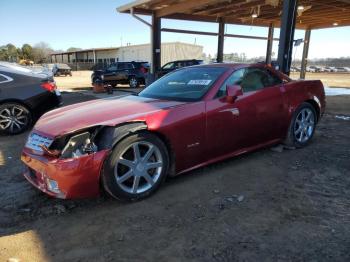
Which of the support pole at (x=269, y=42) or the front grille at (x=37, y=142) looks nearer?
the front grille at (x=37, y=142)


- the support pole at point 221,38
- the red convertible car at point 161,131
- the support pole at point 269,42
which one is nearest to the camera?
the red convertible car at point 161,131

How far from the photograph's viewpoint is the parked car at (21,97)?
21.3 feet

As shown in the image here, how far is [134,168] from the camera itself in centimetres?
335

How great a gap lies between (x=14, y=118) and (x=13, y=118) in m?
0.02

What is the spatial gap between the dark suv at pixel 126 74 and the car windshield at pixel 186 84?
50.1ft

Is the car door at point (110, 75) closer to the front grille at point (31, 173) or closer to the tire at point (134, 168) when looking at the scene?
the front grille at point (31, 173)

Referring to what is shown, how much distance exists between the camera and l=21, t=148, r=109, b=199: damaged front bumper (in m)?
2.98

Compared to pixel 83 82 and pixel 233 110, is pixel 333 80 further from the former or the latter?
pixel 233 110

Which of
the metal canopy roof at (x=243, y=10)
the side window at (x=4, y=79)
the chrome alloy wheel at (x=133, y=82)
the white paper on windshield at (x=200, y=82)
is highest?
the metal canopy roof at (x=243, y=10)

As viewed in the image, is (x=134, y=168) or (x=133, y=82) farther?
(x=133, y=82)

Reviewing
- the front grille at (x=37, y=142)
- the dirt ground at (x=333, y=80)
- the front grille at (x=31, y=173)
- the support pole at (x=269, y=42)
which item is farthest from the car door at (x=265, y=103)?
the dirt ground at (x=333, y=80)

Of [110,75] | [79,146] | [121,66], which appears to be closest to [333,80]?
[121,66]

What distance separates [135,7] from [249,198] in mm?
11391

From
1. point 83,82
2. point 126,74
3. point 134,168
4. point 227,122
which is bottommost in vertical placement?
point 83,82
